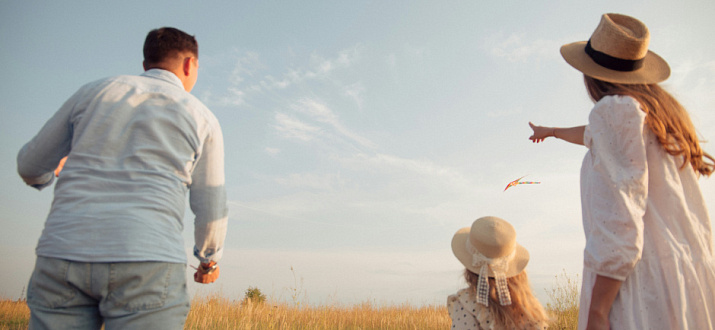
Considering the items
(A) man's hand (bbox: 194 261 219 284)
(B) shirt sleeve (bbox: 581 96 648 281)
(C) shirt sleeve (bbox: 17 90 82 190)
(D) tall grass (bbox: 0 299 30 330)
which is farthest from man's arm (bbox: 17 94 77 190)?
(D) tall grass (bbox: 0 299 30 330)

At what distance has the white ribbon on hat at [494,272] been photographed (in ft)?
12.2

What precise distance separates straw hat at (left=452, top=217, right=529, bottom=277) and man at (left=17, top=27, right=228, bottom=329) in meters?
2.33

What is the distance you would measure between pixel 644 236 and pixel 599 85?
78 cm

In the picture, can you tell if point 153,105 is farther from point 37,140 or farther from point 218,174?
point 37,140

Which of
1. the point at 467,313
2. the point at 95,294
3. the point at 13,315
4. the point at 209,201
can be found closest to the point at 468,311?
the point at 467,313

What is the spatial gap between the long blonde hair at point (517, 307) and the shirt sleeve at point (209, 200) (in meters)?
2.41

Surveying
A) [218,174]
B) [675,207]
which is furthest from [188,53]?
[675,207]

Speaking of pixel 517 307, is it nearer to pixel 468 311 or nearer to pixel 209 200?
pixel 468 311

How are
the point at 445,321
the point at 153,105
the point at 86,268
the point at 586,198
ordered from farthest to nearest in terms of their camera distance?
the point at 445,321, the point at 153,105, the point at 586,198, the point at 86,268

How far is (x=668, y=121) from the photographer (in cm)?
201

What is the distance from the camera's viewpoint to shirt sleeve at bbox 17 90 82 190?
7.40ft

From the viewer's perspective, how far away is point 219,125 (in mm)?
2537

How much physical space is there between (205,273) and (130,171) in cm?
79

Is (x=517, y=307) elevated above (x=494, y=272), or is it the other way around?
(x=494, y=272)
